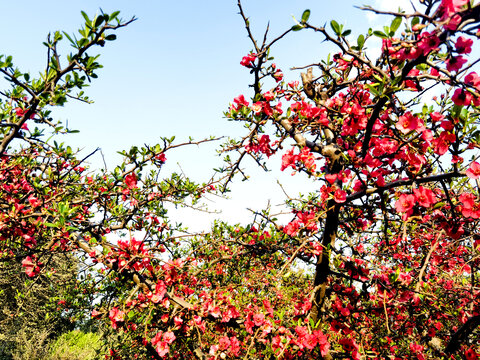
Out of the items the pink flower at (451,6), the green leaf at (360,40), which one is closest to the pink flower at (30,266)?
the green leaf at (360,40)

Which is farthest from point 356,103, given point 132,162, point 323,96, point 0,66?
point 0,66

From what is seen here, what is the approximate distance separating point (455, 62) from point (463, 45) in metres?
0.09

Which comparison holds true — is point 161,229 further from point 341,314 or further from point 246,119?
point 341,314

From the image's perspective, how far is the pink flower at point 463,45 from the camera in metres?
1.45

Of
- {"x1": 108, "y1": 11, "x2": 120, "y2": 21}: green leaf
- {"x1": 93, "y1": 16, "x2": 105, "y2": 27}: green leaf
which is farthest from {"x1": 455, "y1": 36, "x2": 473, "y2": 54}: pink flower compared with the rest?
{"x1": 93, "y1": 16, "x2": 105, "y2": 27}: green leaf

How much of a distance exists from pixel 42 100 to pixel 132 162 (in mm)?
1343

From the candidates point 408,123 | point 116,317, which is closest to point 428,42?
point 408,123

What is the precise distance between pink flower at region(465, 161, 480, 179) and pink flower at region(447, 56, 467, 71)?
2.19 ft

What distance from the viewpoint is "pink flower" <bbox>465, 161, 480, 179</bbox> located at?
1750mm

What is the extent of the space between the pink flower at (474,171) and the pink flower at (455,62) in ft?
2.19

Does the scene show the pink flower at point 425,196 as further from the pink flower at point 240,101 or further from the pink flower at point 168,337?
the pink flower at point 168,337

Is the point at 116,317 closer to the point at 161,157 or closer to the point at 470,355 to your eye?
the point at 161,157

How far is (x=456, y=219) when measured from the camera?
2.11 m

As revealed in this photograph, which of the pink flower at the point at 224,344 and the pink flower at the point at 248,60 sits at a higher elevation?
the pink flower at the point at 248,60
